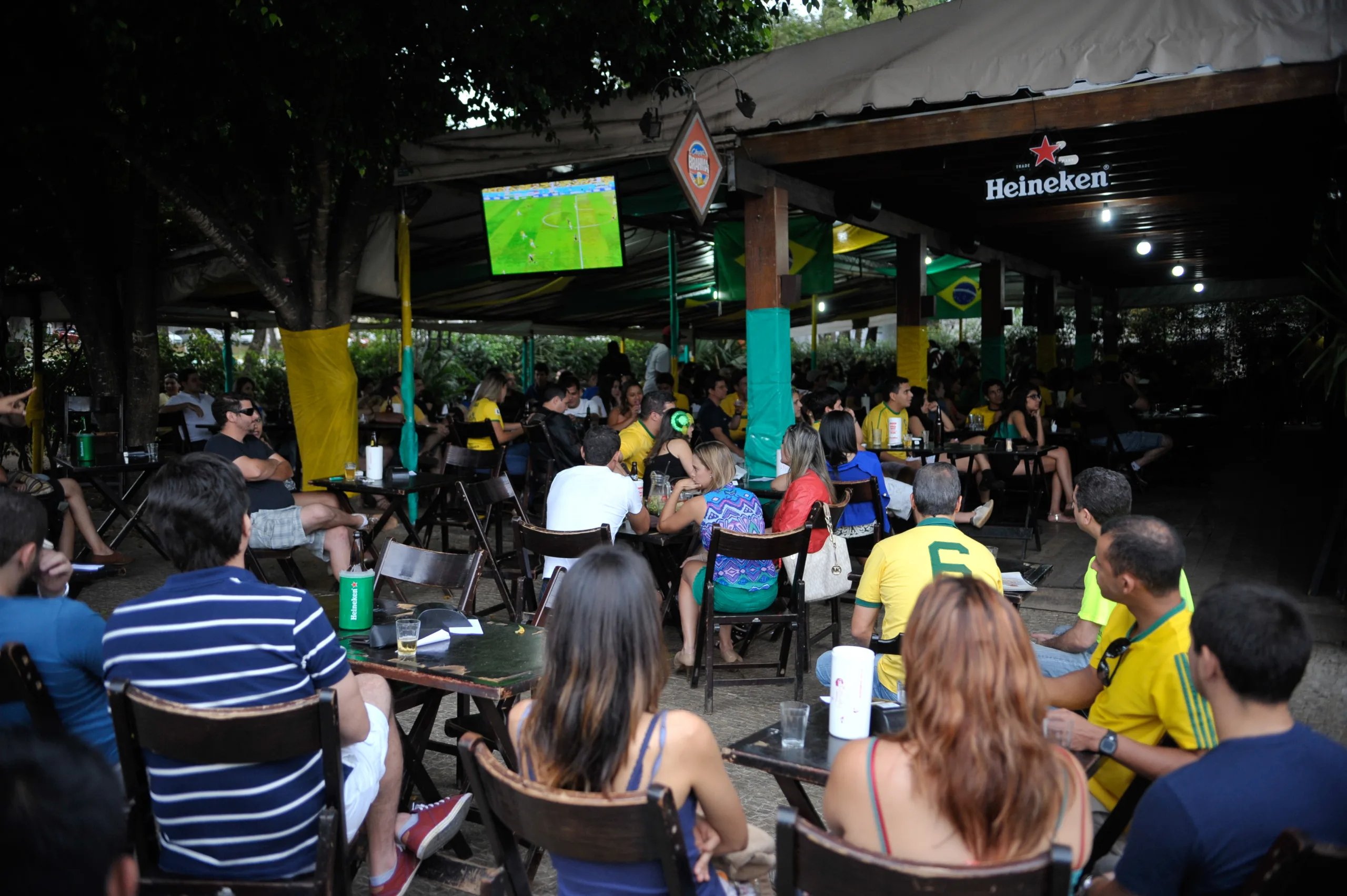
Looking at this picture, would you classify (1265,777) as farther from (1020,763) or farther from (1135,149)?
(1135,149)

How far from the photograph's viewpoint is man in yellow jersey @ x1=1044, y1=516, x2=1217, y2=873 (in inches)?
79.7

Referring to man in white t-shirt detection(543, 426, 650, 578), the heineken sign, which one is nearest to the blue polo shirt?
man in white t-shirt detection(543, 426, 650, 578)

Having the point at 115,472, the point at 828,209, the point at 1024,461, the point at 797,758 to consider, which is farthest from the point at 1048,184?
the point at 115,472

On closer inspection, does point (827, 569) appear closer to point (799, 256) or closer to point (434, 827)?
point (434, 827)

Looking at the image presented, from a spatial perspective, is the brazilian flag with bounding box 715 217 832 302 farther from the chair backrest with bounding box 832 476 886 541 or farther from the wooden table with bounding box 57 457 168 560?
the wooden table with bounding box 57 457 168 560

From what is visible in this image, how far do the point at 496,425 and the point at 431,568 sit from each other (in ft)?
15.8

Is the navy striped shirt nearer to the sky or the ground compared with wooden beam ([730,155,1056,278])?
nearer to the ground

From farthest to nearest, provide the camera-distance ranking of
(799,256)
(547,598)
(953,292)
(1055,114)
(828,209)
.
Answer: (953,292), (799,256), (828,209), (1055,114), (547,598)

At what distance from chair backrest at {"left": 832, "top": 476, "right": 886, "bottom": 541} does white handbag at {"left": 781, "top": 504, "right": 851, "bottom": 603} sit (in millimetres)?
694

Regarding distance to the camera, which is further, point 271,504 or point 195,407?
point 195,407

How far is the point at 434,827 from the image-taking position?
2.56m

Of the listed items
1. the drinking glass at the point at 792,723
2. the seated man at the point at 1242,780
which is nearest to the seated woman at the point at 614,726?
the drinking glass at the point at 792,723

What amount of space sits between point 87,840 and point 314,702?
0.93 m

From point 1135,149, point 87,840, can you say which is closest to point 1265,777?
point 87,840
